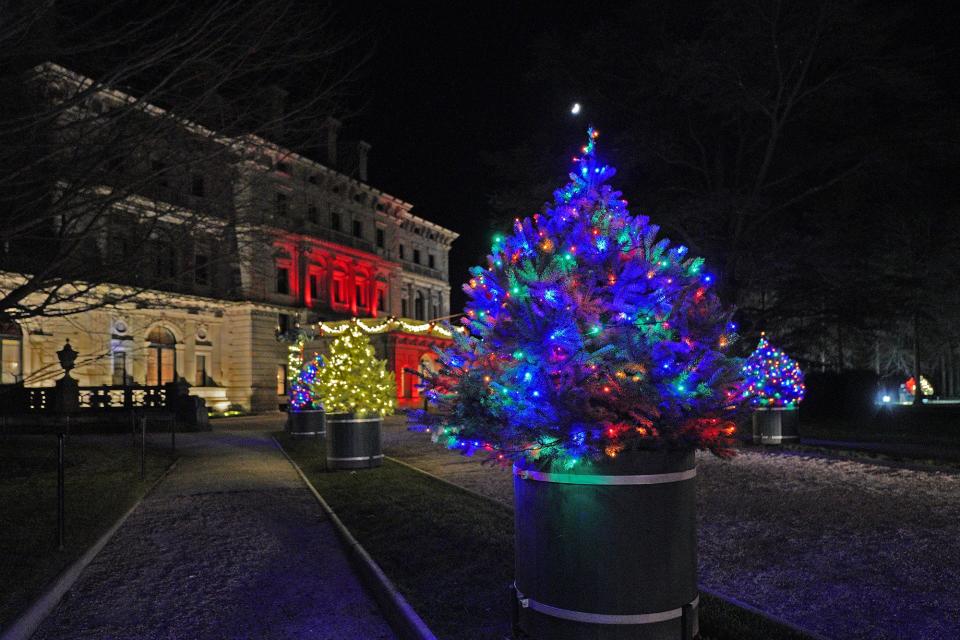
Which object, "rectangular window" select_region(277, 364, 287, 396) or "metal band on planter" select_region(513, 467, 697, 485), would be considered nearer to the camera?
"metal band on planter" select_region(513, 467, 697, 485)

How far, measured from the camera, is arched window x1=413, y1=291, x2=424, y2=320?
61.0 m

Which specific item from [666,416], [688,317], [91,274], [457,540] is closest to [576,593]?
[666,416]

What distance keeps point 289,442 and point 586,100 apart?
1388cm

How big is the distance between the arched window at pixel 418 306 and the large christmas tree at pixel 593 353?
184ft

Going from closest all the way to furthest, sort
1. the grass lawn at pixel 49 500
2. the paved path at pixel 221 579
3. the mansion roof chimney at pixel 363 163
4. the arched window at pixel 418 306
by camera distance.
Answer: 1. the paved path at pixel 221 579
2. the grass lawn at pixel 49 500
3. the mansion roof chimney at pixel 363 163
4. the arched window at pixel 418 306

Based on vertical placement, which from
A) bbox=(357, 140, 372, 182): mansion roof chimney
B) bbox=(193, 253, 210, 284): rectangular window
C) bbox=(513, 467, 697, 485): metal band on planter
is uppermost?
bbox=(357, 140, 372, 182): mansion roof chimney

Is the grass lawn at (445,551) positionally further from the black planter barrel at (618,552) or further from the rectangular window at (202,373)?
the rectangular window at (202,373)

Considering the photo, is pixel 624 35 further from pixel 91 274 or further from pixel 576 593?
pixel 576 593

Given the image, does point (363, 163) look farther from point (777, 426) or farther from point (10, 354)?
point (777, 426)

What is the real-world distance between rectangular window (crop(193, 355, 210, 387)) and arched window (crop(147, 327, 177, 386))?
167 cm

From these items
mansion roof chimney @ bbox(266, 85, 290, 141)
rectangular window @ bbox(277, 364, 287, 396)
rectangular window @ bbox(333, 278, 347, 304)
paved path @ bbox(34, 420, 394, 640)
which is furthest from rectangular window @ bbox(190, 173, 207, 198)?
rectangular window @ bbox(333, 278, 347, 304)

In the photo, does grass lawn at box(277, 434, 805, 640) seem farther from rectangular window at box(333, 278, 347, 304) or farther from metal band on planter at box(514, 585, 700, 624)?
rectangular window at box(333, 278, 347, 304)

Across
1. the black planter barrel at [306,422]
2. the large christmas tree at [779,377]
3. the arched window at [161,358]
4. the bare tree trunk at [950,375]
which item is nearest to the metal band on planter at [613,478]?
the large christmas tree at [779,377]

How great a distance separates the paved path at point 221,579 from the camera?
5148 millimetres
